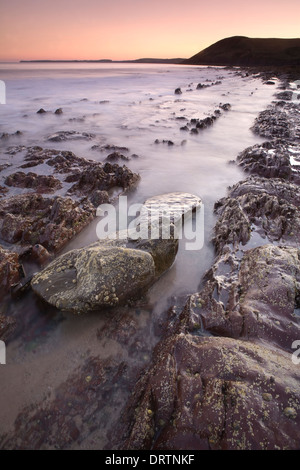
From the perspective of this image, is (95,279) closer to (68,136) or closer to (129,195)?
(129,195)

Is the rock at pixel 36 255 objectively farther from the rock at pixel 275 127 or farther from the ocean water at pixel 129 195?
the rock at pixel 275 127

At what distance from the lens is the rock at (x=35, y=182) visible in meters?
5.18

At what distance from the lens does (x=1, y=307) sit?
272 centimetres

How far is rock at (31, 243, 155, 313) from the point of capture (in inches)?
99.6

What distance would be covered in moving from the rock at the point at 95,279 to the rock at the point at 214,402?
0.82 m

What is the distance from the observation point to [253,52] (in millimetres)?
80938

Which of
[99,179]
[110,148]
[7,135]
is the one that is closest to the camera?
[99,179]

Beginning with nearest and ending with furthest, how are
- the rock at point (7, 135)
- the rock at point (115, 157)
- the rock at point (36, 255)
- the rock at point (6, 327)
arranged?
the rock at point (6, 327) < the rock at point (36, 255) < the rock at point (115, 157) < the rock at point (7, 135)

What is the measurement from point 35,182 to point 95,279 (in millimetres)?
3510

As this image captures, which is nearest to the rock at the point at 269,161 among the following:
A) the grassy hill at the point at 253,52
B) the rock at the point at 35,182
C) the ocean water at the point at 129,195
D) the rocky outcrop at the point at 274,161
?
the rocky outcrop at the point at 274,161

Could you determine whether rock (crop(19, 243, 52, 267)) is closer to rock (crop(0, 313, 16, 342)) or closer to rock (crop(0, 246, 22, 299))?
rock (crop(0, 246, 22, 299))

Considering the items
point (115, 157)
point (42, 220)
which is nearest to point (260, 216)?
point (42, 220)

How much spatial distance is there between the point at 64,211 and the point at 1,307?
1.80 metres

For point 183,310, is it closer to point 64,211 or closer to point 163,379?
point 163,379
